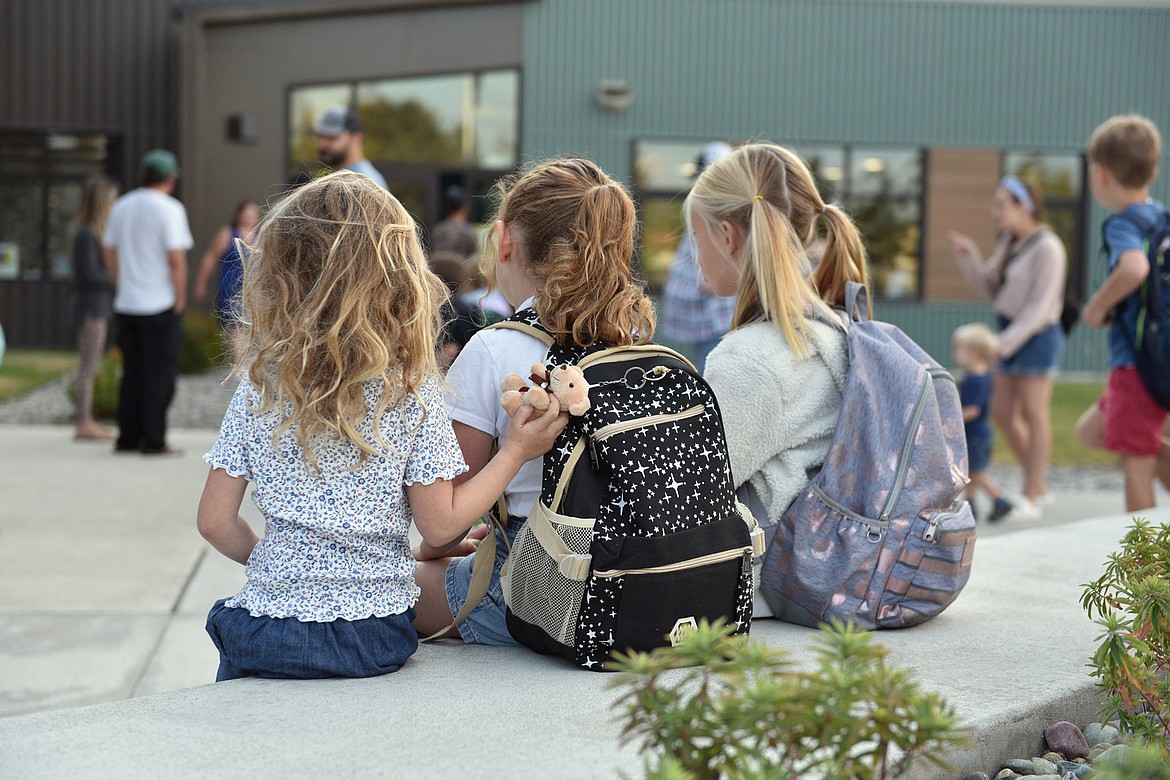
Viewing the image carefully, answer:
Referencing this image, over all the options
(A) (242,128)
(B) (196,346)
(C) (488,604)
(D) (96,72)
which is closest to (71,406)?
(B) (196,346)

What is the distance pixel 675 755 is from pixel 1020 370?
6060 mm

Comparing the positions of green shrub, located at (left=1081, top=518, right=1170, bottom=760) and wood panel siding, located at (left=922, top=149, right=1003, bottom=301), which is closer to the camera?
green shrub, located at (left=1081, top=518, right=1170, bottom=760)

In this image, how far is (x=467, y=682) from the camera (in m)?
2.54

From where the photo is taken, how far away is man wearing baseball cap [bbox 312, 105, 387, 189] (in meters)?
5.92

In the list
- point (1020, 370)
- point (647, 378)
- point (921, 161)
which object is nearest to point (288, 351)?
point (647, 378)

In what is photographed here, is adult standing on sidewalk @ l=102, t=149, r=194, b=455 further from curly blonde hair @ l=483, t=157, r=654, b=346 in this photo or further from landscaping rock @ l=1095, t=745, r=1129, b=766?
landscaping rock @ l=1095, t=745, r=1129, b=766

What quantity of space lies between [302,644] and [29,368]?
1288 cm

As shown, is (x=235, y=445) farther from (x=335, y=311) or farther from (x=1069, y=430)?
(x=1069, y=430)

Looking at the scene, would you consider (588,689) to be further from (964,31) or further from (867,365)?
(964,31)

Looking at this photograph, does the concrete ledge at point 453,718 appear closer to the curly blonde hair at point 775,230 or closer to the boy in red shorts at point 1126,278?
the curly blonde hair at point 775,230

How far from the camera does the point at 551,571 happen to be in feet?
8.30

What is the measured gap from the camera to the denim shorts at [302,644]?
250cm

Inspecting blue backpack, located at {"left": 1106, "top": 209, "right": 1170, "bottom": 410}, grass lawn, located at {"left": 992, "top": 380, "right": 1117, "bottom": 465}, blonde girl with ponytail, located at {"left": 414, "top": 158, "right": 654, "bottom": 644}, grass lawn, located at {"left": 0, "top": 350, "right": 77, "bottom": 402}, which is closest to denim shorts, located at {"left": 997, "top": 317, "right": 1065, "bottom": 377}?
blue backpack, located at {"left": 1106, "top": 209, "right": 1170, "bottom": 410}

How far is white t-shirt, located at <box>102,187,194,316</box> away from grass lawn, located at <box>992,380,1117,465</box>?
647 centimetres
